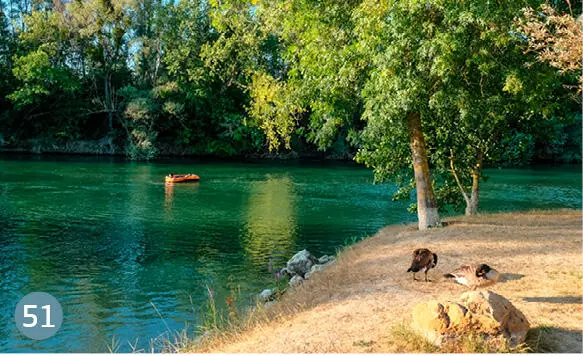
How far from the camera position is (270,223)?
28.3 m

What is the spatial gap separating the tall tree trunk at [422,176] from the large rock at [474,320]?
424 inches

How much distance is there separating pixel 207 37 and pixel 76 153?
2162 centimetres

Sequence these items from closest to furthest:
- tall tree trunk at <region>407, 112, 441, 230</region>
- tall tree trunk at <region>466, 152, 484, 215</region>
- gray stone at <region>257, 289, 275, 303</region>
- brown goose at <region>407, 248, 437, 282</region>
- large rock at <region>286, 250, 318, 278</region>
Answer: brown goose at <region>407, 248, 437, 282</region> < gray stone at <region>257, 289, 275, 303</region> < large rock at <region>286, 250, 318, 278</region> < tall tree trunk at <region>407, 112, 441, 230</region> < tall tree trunk at <region>466, 152, 484, 215</region>

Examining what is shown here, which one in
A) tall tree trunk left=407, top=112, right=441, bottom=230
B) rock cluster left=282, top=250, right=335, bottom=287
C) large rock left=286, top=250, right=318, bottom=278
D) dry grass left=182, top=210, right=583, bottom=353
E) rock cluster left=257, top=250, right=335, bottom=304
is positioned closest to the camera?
dry grass left=182, top=210, right=583, bottom=353

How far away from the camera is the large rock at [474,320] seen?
7.73 m

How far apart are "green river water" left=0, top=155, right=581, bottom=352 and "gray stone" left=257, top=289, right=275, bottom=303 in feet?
2.38

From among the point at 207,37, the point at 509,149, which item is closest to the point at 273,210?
the point at 509,149

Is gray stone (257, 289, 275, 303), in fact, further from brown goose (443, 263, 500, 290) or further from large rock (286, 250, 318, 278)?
brown goose (443, 263, 500, 290)

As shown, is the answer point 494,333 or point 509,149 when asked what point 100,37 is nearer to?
point 509,149

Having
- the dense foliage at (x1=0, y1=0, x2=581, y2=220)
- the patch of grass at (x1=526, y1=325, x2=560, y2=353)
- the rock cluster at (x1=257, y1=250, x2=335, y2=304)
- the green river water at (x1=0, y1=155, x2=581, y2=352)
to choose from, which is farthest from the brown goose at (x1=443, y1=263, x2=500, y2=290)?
the rock cluster at (x1=257, y1=250, x2=335, y2=304)

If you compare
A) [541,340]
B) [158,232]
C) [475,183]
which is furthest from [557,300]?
[158,232]

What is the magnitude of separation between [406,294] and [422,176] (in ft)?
26.7

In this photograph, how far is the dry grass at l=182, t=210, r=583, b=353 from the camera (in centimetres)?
850

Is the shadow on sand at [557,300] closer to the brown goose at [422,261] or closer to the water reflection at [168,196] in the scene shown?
the brown goose at [422,261]
